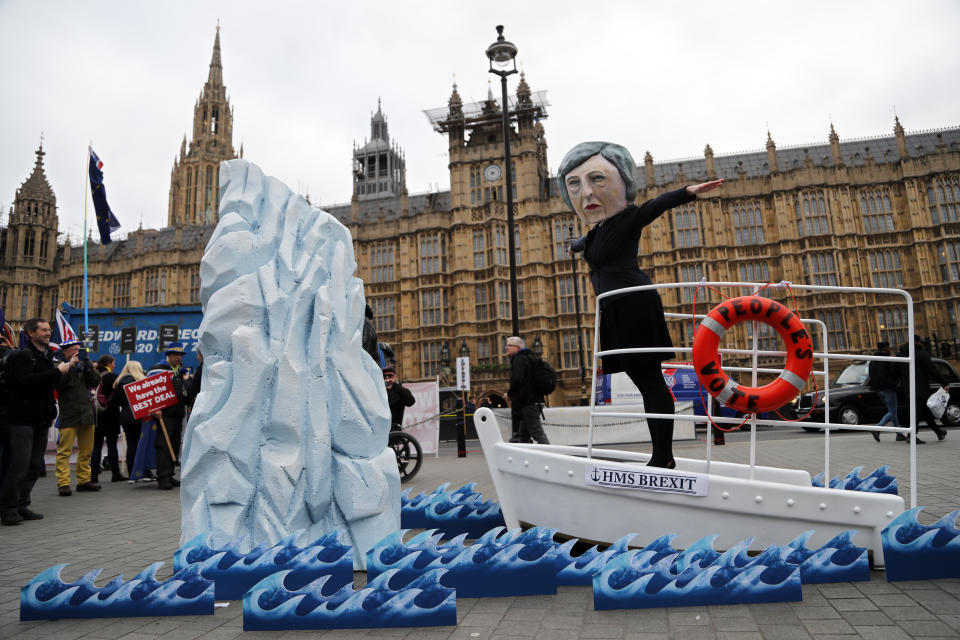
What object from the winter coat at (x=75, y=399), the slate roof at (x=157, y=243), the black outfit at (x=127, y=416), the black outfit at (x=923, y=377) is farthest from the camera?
the slate roof at (x=157, y=243)

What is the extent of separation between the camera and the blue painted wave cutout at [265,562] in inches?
121

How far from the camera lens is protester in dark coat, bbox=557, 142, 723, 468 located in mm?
3660

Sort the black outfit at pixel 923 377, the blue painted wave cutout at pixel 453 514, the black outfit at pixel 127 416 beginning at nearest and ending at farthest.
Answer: the blue painted wave cutout at pixel 453 514, the black outfit at pixel 127 416, the black outfit at pixel 923 377

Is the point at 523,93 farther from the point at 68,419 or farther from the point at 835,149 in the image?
the point at 68,419

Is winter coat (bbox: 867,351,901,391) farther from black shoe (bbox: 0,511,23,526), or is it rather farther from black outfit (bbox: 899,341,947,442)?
black shoe (bbox: 0,511,23,526)

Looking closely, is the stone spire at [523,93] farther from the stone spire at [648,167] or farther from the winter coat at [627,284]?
the winter coat at [627,284]

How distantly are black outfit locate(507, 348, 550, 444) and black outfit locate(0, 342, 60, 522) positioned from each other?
528 centimetres

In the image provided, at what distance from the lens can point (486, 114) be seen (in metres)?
32.5

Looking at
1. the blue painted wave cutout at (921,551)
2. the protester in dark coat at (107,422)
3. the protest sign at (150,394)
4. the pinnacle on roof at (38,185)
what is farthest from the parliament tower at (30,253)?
the blue painted wave cutout at (921,551)

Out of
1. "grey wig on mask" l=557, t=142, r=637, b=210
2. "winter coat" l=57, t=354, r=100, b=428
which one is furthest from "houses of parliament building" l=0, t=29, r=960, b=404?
"grey wig on mask" l=557, t=142, r=637, b=210

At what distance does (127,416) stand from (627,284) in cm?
830

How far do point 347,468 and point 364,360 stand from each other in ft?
2.65

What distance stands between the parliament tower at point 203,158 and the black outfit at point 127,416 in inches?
1915

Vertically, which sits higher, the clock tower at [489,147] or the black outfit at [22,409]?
the clock tower at [489,147]
